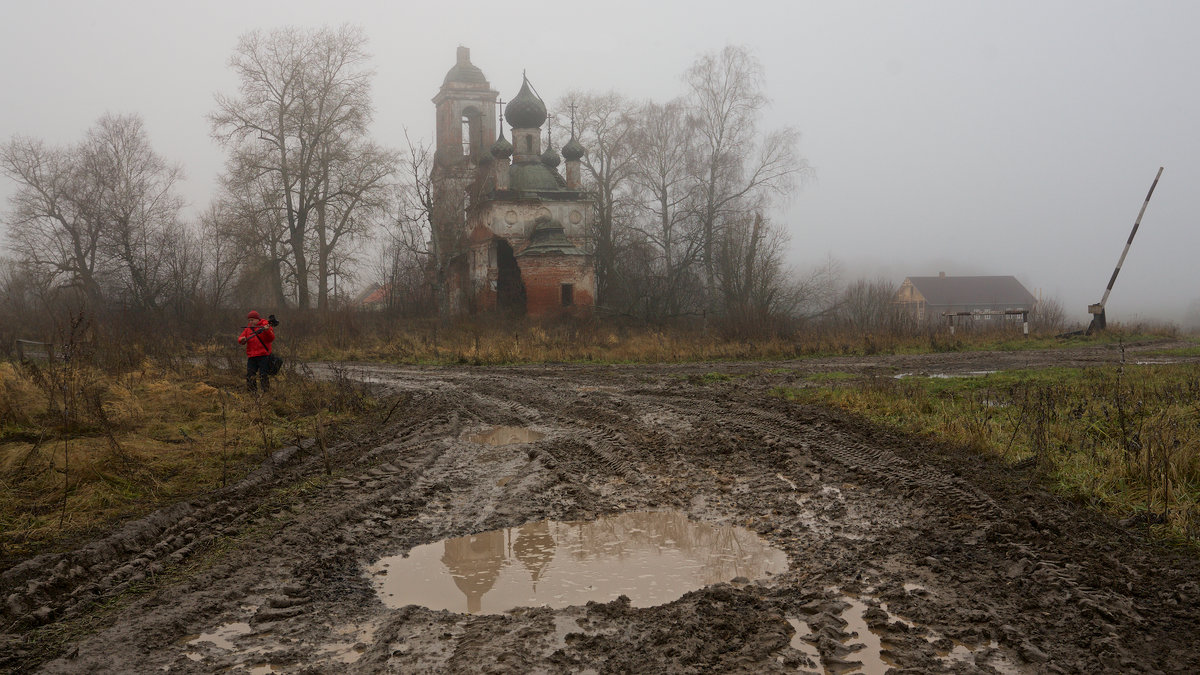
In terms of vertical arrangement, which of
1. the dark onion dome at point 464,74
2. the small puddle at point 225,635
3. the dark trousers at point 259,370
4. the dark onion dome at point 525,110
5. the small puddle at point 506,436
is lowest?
the small puddle at point 225,635

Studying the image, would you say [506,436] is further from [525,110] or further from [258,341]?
[525,110]

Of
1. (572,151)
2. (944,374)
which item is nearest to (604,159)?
(572,151)

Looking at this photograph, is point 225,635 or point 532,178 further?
point 532,178

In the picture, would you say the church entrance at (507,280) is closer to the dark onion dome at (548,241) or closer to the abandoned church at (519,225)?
the abandoned church at (519,225)

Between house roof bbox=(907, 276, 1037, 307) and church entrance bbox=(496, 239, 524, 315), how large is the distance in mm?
48844

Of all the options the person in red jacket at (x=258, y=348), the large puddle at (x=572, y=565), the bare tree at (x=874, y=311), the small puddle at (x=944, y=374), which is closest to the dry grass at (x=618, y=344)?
the bare tree at (x=874, y=311)

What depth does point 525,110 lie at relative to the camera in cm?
4194

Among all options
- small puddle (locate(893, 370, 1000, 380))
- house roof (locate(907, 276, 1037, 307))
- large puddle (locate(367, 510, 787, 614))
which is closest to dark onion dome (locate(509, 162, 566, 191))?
small puddle (locate(893, 370, 1000, 380))

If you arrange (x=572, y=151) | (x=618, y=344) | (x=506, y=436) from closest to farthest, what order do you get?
(x=506, y=436) → (x=618, y=344) → (x=572, y=151)

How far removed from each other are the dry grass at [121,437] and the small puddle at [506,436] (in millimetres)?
2063

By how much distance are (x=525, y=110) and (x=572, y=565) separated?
38948 millimetres

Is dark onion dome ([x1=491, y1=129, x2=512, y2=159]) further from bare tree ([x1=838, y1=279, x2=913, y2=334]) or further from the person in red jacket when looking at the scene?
the person in red jacket

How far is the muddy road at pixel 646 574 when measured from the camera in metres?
3.85

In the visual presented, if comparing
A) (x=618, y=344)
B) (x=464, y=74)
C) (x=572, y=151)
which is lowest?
(x=618, y=344)
